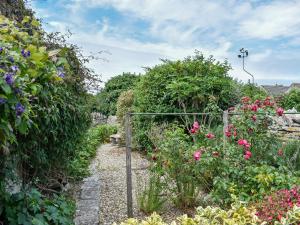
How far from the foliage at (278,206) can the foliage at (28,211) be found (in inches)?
72.2

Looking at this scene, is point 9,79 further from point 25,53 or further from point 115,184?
point 115,184

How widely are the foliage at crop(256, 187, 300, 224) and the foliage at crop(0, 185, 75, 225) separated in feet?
6.01

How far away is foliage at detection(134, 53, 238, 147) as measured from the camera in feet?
27.3

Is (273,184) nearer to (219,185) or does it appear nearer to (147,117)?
(219,185)

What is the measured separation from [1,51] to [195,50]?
320 inches

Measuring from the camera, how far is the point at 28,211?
2814 mm

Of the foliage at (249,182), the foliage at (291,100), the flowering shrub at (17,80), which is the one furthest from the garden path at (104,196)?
the foliage at (291,100)

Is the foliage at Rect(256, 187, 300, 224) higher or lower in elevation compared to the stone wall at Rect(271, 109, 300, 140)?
lower

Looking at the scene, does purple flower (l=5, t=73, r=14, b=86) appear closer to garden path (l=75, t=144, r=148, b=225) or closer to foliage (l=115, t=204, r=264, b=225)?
foliage (l=115, t=204, r=264, b=225)

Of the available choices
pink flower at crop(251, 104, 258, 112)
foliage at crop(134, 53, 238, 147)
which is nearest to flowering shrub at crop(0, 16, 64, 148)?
pink flower at crop(251, 104, 258, 112)

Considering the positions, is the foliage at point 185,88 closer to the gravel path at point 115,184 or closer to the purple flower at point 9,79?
the gravel path at point 115,184

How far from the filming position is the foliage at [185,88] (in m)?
8.32

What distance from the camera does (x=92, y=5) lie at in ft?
13.2

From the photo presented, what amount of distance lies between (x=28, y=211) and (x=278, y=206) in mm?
2248
